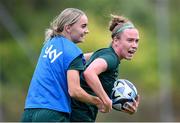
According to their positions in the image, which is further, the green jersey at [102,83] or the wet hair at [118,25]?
the wet hair at [118,25]

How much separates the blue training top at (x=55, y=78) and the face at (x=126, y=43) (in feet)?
2.04

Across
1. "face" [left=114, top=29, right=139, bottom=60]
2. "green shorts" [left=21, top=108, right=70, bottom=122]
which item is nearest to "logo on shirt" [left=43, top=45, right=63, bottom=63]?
"green shorts" [left=21, top=108, right=70, bottom=122]

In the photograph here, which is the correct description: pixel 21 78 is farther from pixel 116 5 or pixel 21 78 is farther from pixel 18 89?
pixel 116 5

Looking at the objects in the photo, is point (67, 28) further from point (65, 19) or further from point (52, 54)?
point (52, 54)

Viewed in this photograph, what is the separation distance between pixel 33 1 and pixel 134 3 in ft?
13.0

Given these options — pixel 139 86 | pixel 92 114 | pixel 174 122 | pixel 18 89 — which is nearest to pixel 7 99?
pixel 18 89

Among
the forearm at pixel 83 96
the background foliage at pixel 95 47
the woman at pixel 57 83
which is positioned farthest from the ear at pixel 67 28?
the background foliage at pixel 95 47

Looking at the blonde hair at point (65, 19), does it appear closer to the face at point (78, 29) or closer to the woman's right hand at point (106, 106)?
the face at point (78, 29)

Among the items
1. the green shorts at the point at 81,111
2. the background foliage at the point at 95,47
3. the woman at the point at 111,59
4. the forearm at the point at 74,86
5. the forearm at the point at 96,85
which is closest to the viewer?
the forearm at the point at 74,86

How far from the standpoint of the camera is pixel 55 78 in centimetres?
751

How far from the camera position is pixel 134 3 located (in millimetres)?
28984

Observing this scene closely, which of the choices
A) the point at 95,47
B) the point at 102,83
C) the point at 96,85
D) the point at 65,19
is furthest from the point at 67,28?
the point at 95,47

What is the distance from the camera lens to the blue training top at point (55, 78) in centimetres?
751

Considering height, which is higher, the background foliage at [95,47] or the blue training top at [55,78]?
the blue training top at [55,78]
